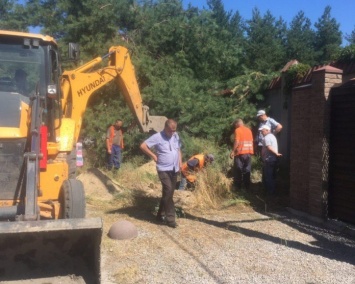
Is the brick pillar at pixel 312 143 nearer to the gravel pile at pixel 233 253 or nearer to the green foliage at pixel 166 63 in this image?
the gravel pile at pixel 233 253

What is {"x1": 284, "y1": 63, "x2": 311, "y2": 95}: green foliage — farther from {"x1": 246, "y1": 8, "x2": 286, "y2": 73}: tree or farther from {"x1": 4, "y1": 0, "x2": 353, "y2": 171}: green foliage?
{"x1": 246, "y1": 8, "x2": 286, "y2": 73}: tree

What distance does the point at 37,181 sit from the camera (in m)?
5.92

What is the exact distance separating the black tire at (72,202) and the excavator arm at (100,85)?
3782 millimetres

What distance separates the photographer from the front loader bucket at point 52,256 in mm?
5414

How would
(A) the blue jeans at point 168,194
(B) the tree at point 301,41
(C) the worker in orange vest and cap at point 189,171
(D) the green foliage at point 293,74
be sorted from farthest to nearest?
(B) the tree at point 301,41 < (D) the green foliage at point 293,74 < (C) the worker in orange vest and cap at point 189,171 < (A) the blue jeans at point 168,194

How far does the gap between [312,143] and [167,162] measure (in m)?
2.62

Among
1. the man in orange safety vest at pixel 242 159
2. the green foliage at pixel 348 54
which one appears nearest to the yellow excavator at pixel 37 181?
the man in orange safety vest at pixel 242 159

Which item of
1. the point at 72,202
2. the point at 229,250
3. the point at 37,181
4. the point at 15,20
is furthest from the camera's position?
the point at 15,20

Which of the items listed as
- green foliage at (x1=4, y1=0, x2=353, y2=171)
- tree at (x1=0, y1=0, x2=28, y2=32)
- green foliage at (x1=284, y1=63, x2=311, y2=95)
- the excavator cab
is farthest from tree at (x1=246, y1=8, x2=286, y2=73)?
the excavator cab

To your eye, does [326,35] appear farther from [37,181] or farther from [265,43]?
[37,181]

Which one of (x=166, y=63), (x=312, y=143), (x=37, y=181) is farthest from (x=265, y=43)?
(x=37, y=181)

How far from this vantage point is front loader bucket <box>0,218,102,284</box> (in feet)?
17.8

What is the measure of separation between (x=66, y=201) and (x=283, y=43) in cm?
2554

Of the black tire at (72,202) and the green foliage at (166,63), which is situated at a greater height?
the green foliage at (166,63)
